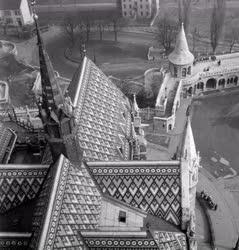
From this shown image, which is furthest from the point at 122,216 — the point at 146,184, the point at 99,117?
the point at 99,117

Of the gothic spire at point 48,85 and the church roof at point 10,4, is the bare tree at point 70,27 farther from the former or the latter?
the gothic spire at point 48,85

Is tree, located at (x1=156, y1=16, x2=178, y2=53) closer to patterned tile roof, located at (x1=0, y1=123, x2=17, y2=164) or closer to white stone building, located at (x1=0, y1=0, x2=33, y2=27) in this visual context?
white stone building, located at (x1=0, y1=0, x2=33, y2=27)

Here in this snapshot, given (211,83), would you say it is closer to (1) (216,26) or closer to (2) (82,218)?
(1) (216,26)

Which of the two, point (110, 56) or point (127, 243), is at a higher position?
point (127, 243)

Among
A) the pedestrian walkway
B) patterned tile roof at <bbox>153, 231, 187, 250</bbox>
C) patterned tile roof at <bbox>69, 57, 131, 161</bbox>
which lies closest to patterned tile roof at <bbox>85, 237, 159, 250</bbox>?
patterned tile roof at <bbox>153, 231, 187, 250</bbox>

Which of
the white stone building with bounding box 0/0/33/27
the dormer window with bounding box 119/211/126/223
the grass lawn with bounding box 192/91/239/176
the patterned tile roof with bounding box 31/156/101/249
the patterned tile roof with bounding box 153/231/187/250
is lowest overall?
the grass lawn with bounding box 192/91/239/176

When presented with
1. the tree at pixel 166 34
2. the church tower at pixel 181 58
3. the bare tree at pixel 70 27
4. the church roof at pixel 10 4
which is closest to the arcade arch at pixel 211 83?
the church tower at pixel 181 58
